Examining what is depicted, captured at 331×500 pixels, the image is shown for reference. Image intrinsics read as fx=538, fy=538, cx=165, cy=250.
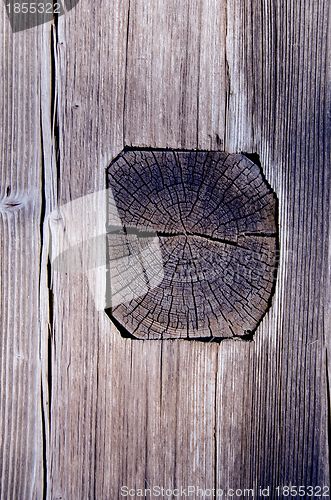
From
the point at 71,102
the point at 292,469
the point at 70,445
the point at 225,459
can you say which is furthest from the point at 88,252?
the point at 292,469

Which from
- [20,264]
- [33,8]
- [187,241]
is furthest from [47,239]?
[33,8]

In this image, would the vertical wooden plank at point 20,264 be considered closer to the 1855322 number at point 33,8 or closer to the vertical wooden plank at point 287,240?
the 1855322 number at point 33,8

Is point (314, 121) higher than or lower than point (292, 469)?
higher

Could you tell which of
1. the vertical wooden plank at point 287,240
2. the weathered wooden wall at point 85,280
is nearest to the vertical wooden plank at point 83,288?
the weathered wooden wall at point 85,280

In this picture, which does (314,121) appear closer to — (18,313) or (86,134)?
(86,134)

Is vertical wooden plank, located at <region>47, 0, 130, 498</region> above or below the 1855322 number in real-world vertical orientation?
below

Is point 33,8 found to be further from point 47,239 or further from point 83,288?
point 83,288

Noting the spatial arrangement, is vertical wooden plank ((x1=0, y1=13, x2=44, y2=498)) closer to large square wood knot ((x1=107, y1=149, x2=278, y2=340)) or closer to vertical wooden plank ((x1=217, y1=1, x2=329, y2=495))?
large square wood knot ((x1=107, y1=149, x2=278, y2=340))

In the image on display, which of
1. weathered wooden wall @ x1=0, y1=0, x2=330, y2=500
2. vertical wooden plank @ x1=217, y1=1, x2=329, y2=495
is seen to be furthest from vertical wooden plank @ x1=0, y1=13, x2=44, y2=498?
vertical wooden plank @ x1=217, y1=1, x2=329, y2=495
